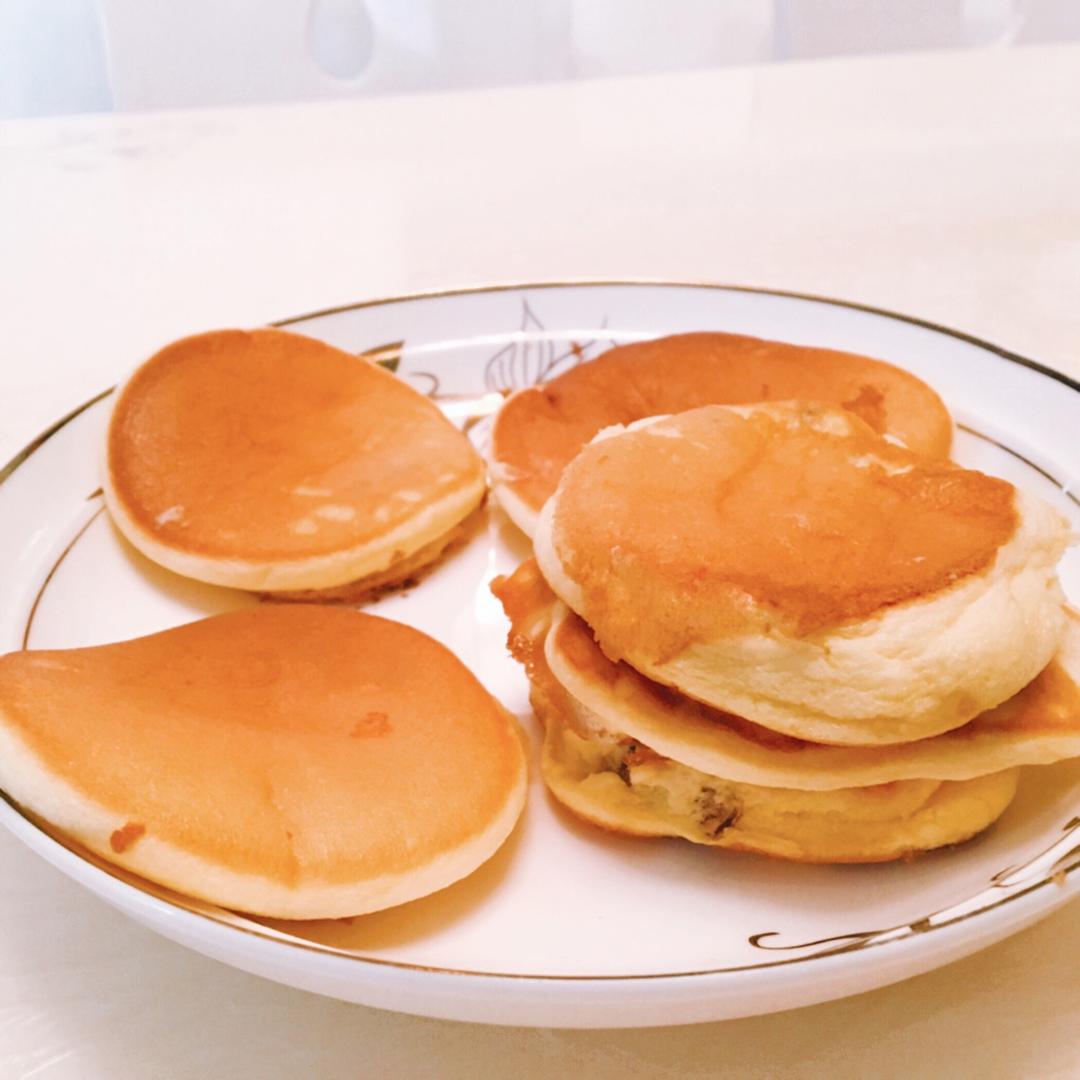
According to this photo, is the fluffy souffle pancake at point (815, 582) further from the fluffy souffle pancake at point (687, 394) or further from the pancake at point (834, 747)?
the fluffy souffle pancake at point (687, 394)

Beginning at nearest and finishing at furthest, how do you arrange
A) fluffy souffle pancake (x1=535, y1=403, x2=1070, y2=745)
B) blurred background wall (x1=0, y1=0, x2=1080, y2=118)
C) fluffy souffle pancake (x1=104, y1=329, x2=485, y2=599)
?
fluffy souffle pancake (x1=535, y1=403, x2=1070, y2=745) < fluffy souffle pancake (x1=104, y1=329, x2=485, y2=599) < blurred background wall (x1=0, y1=0, x2=1080, y2=118)

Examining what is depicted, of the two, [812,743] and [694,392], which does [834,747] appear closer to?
[812,743]

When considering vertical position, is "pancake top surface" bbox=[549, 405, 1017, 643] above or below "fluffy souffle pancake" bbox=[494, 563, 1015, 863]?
above

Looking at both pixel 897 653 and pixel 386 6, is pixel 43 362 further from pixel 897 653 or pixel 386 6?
pixel 386 6

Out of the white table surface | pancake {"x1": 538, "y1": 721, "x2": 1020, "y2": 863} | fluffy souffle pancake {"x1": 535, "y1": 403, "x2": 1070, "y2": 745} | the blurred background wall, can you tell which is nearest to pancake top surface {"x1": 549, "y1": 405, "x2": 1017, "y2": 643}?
fluffy souffle pancake {"x1": 535, "y1": 403, "x2": 1070, "y2": 745}

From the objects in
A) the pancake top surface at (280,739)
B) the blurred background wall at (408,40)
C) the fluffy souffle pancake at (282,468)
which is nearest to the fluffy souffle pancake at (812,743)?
the pancake top surface at (280,739)

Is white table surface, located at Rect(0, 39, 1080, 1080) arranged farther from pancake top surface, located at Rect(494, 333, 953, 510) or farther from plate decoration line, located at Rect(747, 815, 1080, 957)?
pancake top surface, located at Rect(494, 333, 953, 510)

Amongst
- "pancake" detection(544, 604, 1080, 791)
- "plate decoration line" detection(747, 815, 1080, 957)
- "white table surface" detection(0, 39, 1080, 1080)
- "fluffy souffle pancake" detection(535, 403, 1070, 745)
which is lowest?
"white table surface" detection(0, 39, 1080, 1080)
